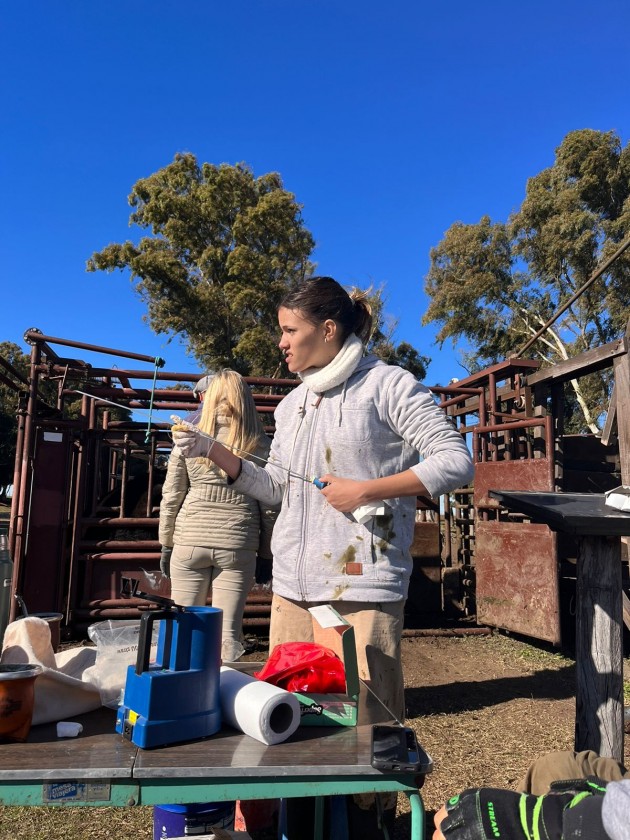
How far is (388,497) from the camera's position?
73.7 inches

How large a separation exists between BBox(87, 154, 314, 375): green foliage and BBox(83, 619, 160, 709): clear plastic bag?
720 inches

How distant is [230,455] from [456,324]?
21374 millimetres

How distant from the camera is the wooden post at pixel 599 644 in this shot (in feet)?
7.91

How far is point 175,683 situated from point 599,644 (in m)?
1.79

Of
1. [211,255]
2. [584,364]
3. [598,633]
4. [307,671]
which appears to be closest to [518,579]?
[584,364]

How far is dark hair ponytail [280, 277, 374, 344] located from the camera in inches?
83.5

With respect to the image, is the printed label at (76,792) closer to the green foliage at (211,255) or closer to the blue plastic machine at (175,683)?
the blue plastic machine at (175,683)

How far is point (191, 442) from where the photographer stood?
82.4 inches

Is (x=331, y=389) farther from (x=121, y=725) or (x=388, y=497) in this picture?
(x=121, y=725)

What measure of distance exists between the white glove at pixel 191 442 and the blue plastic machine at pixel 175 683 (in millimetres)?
758

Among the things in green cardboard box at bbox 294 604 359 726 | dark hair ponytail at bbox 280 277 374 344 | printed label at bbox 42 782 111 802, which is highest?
dark hair ponytail at bbox 280 277 374 344

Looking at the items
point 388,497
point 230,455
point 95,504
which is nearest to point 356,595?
point 388,497

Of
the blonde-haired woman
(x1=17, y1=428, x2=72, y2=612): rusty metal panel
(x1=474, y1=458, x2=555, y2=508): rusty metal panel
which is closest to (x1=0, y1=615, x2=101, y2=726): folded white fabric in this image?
the blonde-haired woman

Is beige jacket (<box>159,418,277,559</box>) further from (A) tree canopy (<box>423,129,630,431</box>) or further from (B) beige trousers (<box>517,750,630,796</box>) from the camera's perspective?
(A) tree canopy (<box>423,129,630,431</box>)
